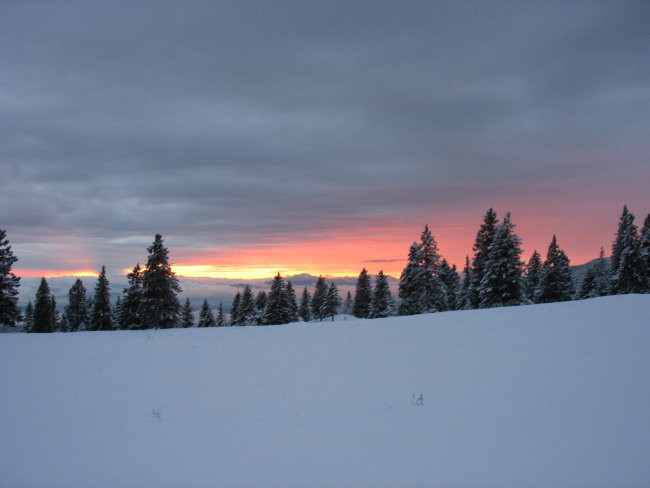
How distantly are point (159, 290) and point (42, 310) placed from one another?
31.1m

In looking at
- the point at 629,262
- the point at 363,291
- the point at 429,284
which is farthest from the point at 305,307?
the point at 629,262

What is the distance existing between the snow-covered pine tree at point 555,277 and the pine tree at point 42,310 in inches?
2901

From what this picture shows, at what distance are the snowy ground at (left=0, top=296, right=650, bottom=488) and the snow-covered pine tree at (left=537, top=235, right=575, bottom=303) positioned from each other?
38730mm

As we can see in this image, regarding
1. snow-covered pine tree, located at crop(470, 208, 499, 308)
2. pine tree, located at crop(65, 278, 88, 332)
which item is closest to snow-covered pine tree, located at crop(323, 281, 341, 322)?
snow-covered pine tree, located at crop(470, 208, 499, 308)

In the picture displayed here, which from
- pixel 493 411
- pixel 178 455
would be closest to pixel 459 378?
pixel 493 411

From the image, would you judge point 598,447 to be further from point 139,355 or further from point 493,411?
point 139,355

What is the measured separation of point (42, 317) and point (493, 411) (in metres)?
64.7

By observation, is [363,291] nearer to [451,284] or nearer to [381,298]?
[381,298]

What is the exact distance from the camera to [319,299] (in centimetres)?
7425

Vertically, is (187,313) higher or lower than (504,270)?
lower

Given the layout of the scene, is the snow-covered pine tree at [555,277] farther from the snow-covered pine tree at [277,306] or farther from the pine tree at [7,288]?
the pine tree at [7,288]

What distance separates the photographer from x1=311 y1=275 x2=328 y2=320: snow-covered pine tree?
73.3m

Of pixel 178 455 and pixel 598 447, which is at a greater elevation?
pixel 598 447

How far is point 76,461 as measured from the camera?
6.01m
